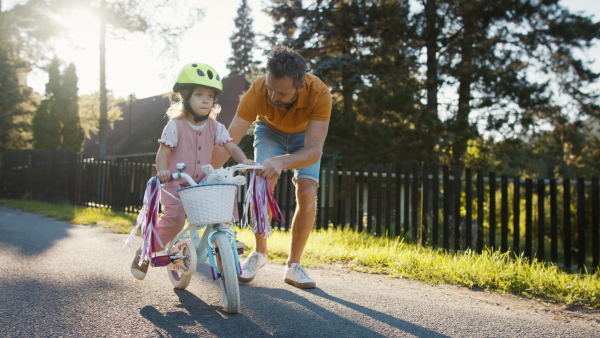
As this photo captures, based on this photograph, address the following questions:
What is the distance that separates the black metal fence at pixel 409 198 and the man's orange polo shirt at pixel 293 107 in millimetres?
3381

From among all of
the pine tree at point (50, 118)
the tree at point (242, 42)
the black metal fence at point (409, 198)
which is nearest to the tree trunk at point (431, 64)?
the black metal fence at point (409, 198)

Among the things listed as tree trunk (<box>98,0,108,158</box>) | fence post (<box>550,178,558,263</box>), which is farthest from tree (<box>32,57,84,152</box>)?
fence post (<box>550,178,558,263</box>)

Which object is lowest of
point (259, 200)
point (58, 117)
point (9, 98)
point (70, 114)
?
point (259, 200)

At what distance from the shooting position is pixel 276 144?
442cm

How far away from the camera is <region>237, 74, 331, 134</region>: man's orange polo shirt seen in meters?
4.04

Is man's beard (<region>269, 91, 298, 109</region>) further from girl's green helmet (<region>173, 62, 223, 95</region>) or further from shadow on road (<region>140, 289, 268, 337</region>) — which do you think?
shadow on road (<region>140, 289, 268, 337</region>)

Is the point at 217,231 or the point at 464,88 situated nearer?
the point at 217,231

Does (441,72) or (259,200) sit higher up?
(441,72)

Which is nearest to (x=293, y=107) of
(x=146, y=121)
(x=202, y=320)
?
(x=202, y=320)

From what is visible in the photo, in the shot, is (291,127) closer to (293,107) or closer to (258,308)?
(293,107)

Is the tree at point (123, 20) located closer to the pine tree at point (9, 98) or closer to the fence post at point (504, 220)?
the pine tree at point (9, 98)

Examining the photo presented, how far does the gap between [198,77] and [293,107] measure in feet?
2.63

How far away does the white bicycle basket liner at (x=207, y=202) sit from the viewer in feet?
10.1

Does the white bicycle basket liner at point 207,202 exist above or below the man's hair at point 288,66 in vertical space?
below
